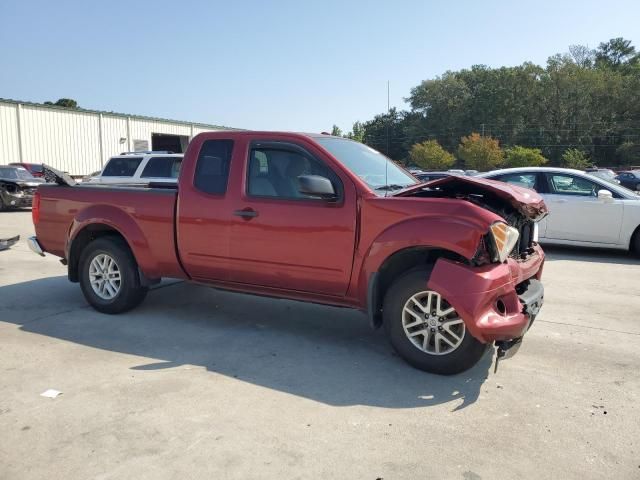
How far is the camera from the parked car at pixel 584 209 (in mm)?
9586

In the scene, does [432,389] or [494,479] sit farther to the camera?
[432,389]

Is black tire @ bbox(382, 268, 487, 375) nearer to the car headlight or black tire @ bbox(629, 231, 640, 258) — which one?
the car headlight

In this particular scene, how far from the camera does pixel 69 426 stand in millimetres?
3383

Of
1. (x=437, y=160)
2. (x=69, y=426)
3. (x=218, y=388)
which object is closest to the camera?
(x=69, y=426)

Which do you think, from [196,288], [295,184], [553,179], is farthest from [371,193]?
[553,179]

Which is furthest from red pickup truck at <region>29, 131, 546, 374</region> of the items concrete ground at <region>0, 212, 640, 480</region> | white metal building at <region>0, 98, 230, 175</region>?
white metal building at <region>0, 98, 230, 175</region>

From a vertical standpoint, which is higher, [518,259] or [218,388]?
[518,259]

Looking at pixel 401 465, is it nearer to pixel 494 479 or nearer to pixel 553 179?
pixel 494 479

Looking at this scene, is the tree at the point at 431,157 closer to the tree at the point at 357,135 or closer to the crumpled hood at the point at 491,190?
the tree at the point at 357,135

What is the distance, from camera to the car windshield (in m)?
18.2

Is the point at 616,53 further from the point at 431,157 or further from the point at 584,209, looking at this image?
the point at 584,209

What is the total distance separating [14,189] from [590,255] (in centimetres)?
1703

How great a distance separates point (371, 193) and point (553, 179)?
6.91m

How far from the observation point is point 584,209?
976 centimetres
